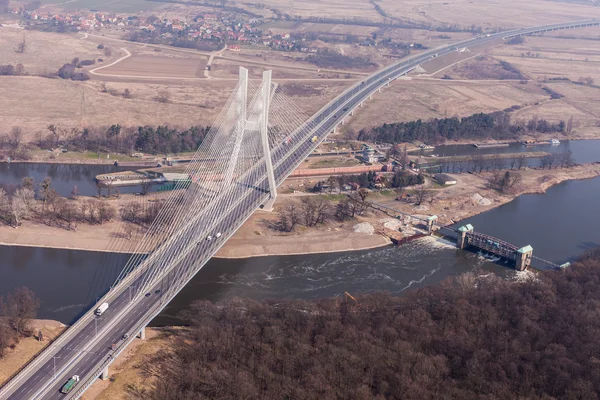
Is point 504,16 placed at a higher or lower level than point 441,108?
higher

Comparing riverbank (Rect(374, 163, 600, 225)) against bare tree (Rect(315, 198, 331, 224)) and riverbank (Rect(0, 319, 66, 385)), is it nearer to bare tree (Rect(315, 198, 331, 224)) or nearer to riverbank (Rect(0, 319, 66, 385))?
bare tree (Rect(315, 198, 331, 224))

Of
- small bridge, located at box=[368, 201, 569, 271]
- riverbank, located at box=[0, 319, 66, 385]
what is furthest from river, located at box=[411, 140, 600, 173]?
riverbank, located at box=[0, 319, 66, 385]

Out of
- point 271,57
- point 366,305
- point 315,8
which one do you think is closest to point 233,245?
point 366,305

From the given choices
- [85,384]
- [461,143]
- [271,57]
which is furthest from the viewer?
[271,57]

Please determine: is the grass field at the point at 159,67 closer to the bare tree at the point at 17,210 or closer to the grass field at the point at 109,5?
the bare tree at the point at 17,210

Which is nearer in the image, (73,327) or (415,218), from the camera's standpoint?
(73,327)

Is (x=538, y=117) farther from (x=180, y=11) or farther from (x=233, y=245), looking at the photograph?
(x=180, y=11)
